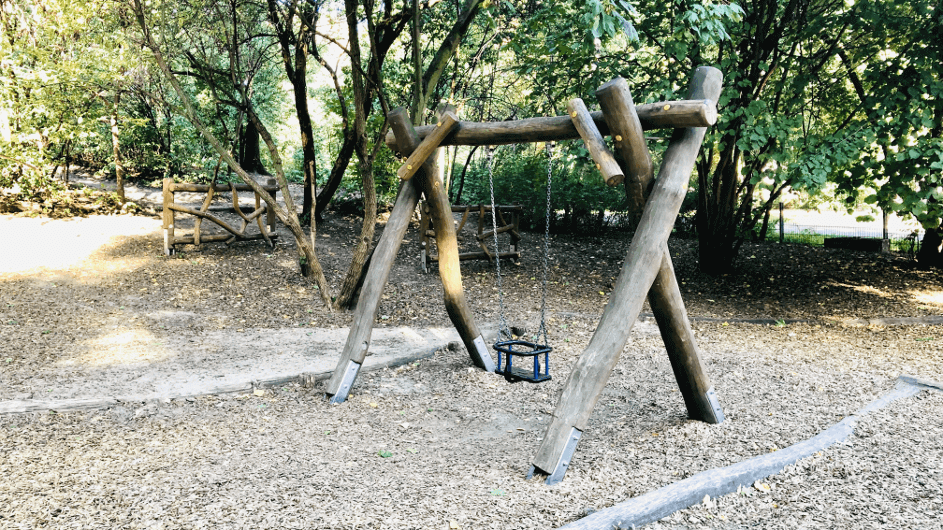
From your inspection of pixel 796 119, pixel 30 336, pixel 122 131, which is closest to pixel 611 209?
pixel 796 119

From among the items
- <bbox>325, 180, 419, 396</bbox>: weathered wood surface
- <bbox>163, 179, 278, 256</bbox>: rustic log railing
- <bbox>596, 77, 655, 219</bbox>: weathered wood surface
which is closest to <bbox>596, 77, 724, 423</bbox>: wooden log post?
<bbox>596, 77, 655, 219</bbox>: weathered wood surface

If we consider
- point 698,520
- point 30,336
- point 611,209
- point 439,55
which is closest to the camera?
point 698,520

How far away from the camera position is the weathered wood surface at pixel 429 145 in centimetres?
493

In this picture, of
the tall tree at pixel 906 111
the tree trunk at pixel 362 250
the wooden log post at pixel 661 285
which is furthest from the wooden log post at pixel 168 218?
the tall tree at pixel 906 111

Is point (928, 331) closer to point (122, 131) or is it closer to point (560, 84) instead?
point (560, 84)

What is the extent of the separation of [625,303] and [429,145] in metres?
1.96

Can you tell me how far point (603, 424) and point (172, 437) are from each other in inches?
110

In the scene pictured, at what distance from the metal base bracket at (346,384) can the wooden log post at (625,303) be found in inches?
73.2

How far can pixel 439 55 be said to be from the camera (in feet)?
27.1

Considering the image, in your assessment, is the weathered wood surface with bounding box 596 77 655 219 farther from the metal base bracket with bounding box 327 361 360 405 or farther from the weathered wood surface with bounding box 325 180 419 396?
the metal base bracket with bounding box 327 361 360 405

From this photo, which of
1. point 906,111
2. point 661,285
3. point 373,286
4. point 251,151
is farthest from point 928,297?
point 251,151

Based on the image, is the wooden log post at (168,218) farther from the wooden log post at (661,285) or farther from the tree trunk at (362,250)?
the wooden log post at (661,285)

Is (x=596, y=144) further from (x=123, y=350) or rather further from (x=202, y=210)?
(x=202, y=210)

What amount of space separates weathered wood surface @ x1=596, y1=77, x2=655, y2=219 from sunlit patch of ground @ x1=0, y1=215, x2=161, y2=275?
759cm
